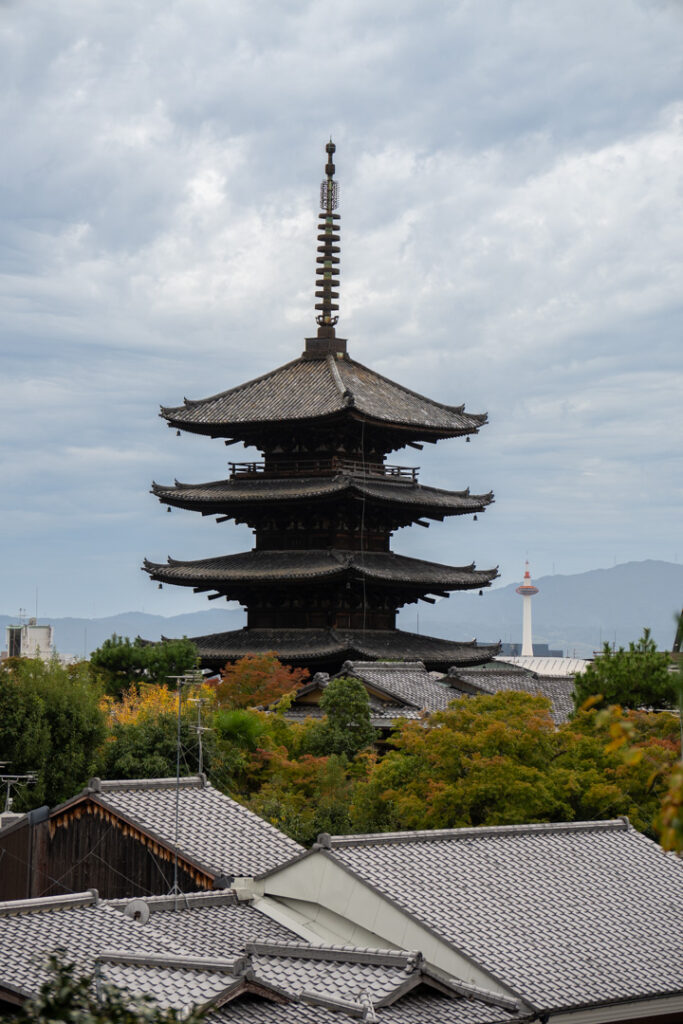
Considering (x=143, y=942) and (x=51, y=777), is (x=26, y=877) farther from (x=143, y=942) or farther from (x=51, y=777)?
(x=51, y=777)

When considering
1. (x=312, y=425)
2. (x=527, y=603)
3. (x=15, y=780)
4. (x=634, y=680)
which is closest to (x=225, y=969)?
(x=15, y=780)

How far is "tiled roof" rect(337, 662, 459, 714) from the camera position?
51000 mm

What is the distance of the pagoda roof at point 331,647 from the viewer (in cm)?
6059

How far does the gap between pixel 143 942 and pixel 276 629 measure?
145 ft

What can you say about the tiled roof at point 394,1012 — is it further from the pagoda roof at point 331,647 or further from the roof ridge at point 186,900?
the pagoda roof at point 331,647

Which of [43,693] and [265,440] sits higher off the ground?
[265,440]

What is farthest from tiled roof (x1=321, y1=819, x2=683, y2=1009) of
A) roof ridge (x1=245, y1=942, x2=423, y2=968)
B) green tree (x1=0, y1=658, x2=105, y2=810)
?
green tree (x1=0, y1=658, x2=105, y2=810)

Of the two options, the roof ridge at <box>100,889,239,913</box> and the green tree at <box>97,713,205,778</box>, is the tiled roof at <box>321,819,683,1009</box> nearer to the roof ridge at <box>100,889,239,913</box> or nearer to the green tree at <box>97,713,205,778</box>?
the roof ridge at <box>100,889,239,913</box>

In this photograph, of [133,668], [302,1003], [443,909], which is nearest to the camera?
[302,1003]

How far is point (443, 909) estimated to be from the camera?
76.9 ft

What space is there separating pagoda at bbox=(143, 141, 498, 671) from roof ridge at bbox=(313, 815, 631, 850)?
32021mm

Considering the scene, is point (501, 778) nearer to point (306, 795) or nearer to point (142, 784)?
point (306, 795)

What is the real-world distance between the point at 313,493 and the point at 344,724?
748 inches

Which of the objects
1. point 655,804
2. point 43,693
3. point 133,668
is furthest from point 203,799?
point 133,668
